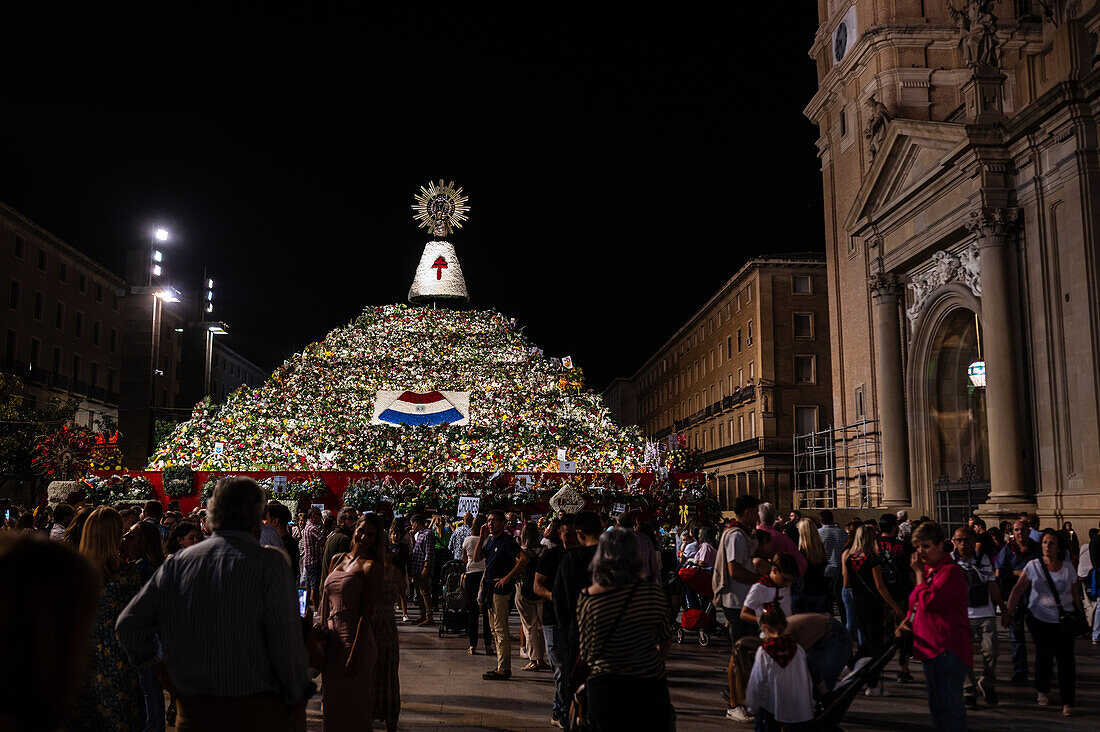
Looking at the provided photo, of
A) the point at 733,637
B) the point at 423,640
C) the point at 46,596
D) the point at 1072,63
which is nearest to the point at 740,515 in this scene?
the point at 733,637

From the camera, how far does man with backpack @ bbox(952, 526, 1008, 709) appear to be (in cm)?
886

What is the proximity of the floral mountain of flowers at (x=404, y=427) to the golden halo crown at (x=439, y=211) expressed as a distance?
832cm

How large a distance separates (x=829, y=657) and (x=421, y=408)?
18.7m

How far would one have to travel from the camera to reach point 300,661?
3666 millimetres

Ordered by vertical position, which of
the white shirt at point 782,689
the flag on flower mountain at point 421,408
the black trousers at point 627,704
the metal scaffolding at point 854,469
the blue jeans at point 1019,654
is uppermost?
the flag on flower mountain at point 421,408

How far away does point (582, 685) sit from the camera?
16.5 feet

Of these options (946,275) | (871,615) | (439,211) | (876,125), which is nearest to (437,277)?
(439,211)

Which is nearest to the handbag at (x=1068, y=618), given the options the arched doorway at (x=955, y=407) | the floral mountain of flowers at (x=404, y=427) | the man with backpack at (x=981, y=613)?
the man with backpack at (x=981, y=613)

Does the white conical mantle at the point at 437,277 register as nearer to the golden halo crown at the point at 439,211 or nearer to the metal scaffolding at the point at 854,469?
the golden halo crown at the point at 439,211

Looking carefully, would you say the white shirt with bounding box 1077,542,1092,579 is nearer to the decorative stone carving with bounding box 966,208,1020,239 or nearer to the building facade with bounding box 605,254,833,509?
the decorative stone carving with bounding box 966,208,1020,239

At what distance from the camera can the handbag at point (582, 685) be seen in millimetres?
4668

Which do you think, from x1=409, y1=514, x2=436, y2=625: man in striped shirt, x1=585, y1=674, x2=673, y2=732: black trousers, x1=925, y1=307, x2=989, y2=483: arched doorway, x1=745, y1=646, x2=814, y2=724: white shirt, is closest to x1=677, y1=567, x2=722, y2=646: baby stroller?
x1=745, y1=646, x2=814, y2=724: white shirt

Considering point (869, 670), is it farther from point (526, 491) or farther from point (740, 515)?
point (526, 491)

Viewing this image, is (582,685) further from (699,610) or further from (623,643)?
(699,610)
